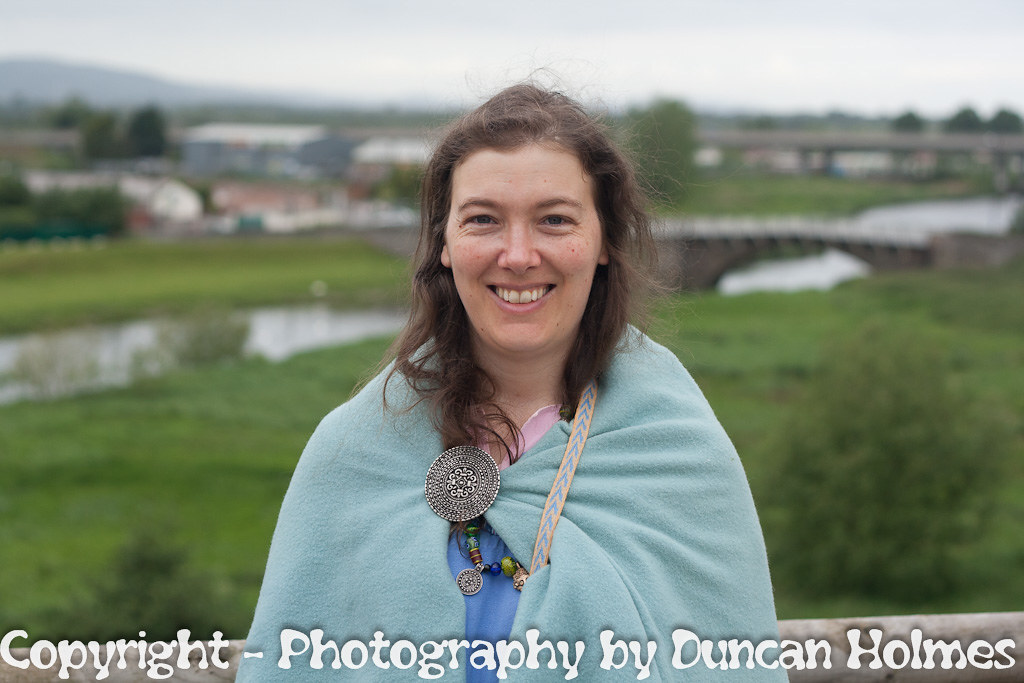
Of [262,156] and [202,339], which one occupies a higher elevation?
[262,156]

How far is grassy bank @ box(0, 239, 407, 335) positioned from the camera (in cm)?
4288

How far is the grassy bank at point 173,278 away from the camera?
42.9 m

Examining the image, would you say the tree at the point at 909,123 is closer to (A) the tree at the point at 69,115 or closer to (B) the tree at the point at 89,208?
(B) the tree at the point at 89,208

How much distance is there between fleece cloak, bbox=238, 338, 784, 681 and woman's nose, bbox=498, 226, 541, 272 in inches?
14.8

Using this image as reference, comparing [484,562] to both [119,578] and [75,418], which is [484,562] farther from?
[75,418]

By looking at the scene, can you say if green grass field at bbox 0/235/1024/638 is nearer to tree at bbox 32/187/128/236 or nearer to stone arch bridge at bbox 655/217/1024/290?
stone arch bridge at bbox 655/217/1024/290

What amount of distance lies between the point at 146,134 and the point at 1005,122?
241 feet

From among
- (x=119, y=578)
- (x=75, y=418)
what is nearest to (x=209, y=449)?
(x=75, y=418)

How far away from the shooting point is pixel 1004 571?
51.7 ft

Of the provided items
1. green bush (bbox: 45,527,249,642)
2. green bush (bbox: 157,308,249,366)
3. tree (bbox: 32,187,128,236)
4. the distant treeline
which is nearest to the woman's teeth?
green bush (bbox: 45,527,249,642)

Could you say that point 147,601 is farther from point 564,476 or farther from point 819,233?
point 819,233

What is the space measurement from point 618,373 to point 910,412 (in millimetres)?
13727

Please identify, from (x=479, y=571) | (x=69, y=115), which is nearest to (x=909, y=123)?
(x=69, y=115)

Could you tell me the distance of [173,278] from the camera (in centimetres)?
5141
